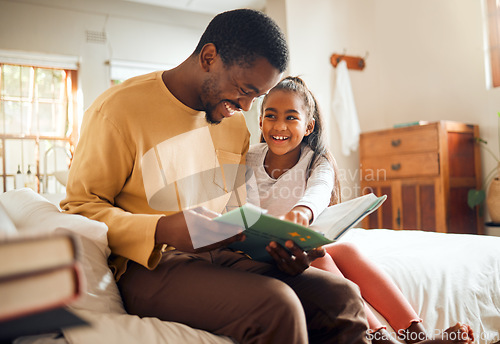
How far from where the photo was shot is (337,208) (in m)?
0.94

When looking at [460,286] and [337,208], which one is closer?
[337,208]

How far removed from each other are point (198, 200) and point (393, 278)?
0.59 meters

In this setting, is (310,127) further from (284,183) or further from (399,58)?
(399,58)

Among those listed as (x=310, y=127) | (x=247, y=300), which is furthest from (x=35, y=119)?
(x=247, y=300)

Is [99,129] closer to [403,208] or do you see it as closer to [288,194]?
[288,194]

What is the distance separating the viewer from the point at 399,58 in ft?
12.2

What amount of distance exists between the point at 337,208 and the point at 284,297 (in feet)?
1.04

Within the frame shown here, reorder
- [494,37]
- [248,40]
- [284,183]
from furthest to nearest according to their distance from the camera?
[494,37]
[284,183]
[248,40]

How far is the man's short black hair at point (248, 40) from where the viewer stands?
A: 96 cm

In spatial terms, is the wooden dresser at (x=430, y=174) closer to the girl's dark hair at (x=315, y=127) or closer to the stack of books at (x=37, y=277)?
the girl's dark hair at (x=315, y=127)

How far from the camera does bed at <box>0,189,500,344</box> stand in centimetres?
70

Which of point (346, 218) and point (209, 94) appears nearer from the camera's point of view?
point (346, 218)

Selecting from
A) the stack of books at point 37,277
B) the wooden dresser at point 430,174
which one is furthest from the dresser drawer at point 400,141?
the stack of books at point 37,277

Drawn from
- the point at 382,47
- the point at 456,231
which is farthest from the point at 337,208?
the point at 382,47
